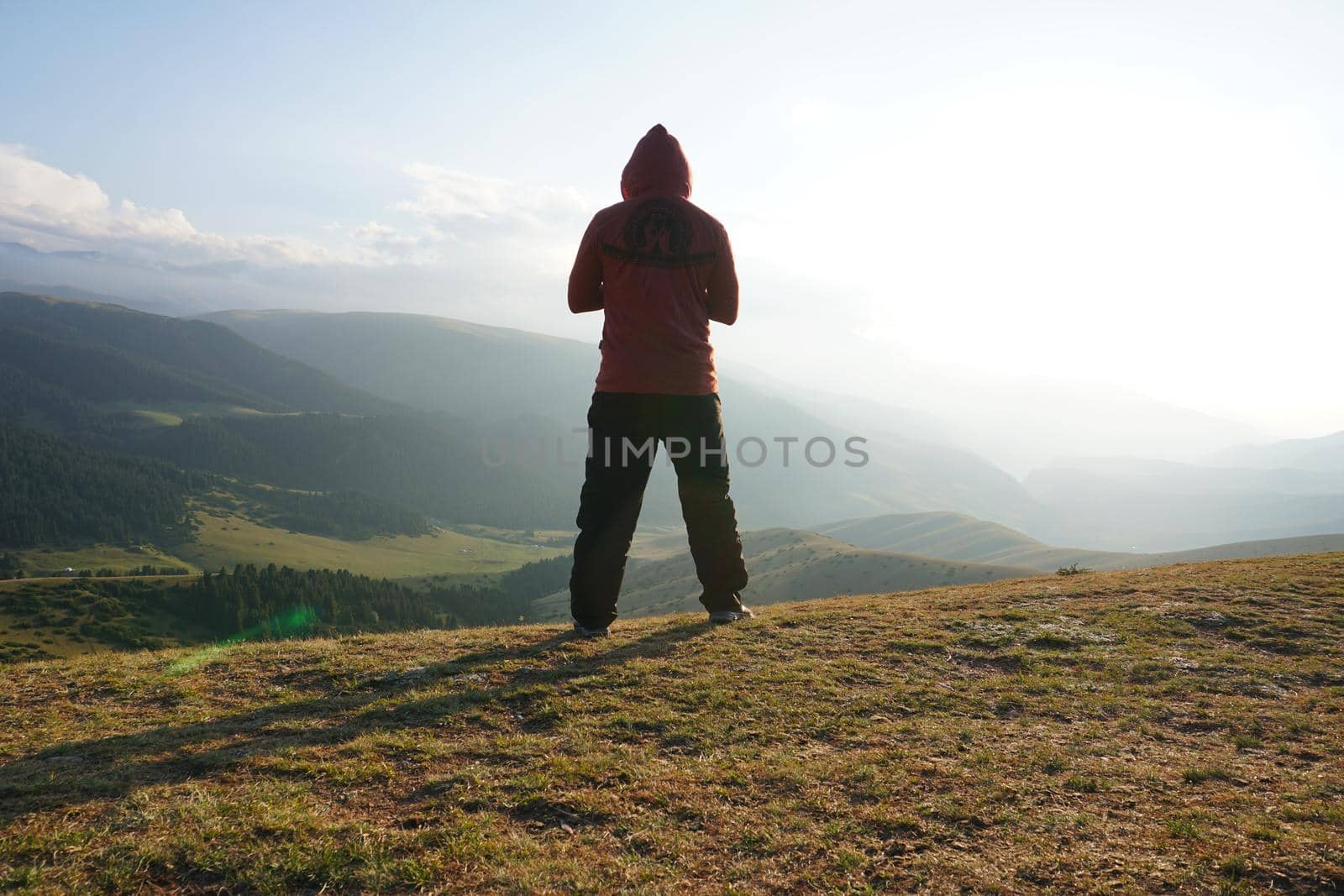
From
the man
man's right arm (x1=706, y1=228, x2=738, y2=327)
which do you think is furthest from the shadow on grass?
man's right arm (x1=706, y1=228, x2=738, y2=327)

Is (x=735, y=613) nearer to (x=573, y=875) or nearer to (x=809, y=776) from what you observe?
(x=809, y=776)

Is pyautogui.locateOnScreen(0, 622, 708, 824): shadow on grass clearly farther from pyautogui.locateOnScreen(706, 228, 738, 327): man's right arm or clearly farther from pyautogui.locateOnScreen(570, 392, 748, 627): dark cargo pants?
pyautogui.locateOnScreen(706, 228, 738, 327): man's right arm

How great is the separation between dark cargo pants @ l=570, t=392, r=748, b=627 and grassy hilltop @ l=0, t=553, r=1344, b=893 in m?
0.76

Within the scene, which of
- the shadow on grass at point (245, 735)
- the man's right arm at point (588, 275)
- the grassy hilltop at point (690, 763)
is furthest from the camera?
the man's right arm at point (588, 275)

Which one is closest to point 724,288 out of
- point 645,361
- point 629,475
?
point 645,361

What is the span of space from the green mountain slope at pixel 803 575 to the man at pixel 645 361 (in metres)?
78.9

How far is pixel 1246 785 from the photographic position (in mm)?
4473

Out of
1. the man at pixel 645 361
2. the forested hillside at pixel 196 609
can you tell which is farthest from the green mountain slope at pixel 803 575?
the man at pixel 645 361

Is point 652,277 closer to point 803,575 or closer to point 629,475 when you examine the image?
point 629,475

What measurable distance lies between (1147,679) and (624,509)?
5503mm

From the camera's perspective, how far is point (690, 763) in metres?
4.64

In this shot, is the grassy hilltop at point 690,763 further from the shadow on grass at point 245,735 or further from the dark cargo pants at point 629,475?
the dark cargo pants at point 629,475

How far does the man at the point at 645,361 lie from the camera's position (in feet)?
24.7

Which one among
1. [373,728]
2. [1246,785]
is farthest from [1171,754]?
[373,728]
